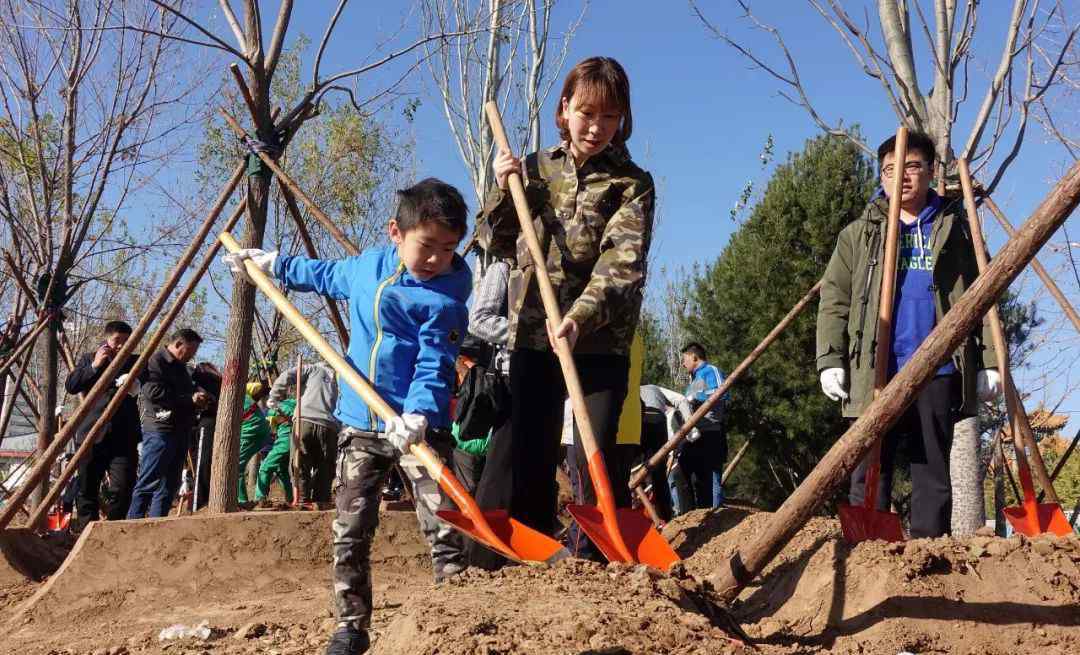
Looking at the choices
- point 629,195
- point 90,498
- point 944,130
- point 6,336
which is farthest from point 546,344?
point 6,336

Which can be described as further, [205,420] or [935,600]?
[205,420]

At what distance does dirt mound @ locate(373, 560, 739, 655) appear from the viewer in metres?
2.18

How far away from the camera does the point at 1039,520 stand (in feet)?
13.2

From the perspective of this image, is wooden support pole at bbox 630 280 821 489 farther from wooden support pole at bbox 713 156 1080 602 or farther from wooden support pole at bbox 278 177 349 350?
wooden support pole at bbox 713 156 1080 602

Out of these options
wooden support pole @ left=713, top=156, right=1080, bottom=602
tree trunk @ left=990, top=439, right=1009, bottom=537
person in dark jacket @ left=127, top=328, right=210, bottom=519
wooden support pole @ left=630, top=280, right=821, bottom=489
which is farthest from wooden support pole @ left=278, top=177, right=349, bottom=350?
tree trunk @ left=990, top=439, right=1009, bottom=537

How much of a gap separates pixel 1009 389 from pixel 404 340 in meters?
2.64

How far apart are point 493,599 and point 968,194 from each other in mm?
3508

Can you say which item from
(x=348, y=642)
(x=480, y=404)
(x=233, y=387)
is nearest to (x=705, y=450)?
(x=233, y=387)

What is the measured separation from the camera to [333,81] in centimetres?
615

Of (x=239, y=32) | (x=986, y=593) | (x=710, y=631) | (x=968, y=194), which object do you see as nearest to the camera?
(x=710, y=631)

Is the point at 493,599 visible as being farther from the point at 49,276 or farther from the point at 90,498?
the point at 49,276

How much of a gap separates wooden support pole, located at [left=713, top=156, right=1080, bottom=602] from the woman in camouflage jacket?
438 mm

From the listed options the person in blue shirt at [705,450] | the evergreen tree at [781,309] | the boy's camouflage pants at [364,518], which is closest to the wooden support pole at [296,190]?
the boy's camouflage pants at [364,518]

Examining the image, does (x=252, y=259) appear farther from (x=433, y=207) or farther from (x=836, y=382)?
(x=836, y=382)
